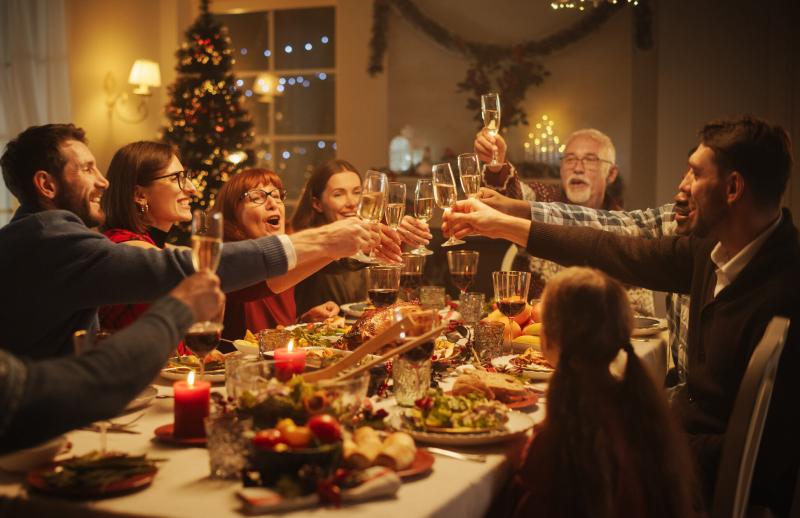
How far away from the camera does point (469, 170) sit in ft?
8.83

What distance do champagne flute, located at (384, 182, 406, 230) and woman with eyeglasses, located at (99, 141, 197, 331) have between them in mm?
797

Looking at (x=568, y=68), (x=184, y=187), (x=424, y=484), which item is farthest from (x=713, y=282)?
(x=568, y=68)

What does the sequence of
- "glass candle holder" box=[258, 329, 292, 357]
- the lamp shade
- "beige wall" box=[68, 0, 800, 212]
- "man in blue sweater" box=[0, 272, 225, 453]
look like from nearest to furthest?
"man in blue sweater" box=[0, 272, 225, 453], "glass candle holder" box=[258, 329, 292, 357], "beige wall" box=[68, 0, 800, 212], the lamp shade

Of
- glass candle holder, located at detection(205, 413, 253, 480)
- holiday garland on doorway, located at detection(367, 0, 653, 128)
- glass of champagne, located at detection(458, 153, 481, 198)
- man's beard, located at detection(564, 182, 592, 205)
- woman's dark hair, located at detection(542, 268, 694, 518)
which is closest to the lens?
glass candle holder, located at detection(205, 413, 253, 480)

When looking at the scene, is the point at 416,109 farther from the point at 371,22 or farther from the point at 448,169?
the point at 448,169

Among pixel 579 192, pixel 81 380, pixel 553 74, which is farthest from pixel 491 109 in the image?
pixel 553 74

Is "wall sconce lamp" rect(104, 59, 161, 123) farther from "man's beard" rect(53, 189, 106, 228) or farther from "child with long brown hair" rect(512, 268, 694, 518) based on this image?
"child with long brown hair" rect(512, 268, 694, 518)

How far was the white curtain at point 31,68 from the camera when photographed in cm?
579

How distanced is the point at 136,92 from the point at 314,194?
3.34 metres

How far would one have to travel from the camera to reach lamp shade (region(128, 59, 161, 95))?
6852 millimetres

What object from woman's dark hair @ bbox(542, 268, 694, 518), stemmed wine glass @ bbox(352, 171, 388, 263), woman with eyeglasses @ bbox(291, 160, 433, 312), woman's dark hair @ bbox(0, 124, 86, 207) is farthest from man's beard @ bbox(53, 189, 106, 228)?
woman with eyeglasses @ bbox(291, 160, 433, 312)

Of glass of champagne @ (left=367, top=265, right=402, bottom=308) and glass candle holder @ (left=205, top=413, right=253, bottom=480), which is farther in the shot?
glass of champagne @ (left=367, top=265, right=402, bottom=308)

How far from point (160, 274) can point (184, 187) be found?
1.04 m

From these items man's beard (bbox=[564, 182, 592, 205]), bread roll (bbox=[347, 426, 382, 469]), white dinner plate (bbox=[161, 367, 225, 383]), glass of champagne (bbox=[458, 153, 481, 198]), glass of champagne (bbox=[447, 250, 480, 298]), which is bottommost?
white dinner plate (bbox=[161, 367, 225, 383])
